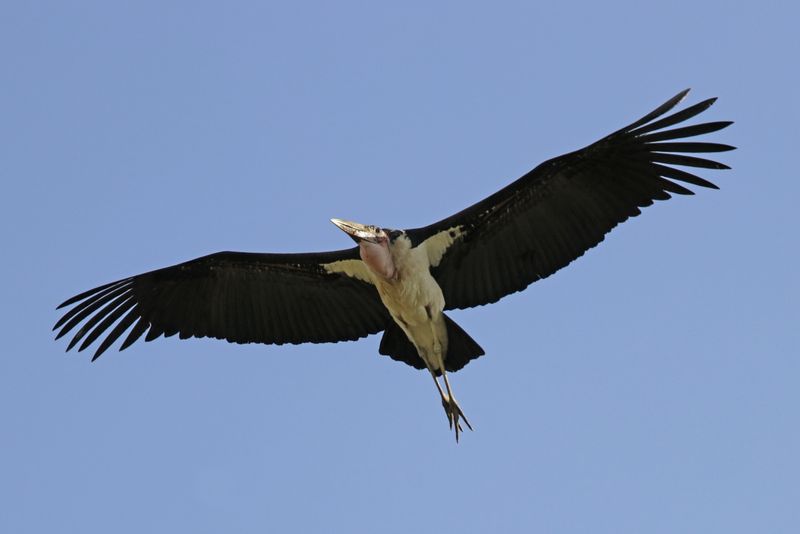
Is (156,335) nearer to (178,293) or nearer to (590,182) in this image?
(178,293)

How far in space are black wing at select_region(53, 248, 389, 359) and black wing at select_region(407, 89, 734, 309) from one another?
3.99 feet

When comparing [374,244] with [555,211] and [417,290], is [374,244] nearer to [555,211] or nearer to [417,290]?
[417,290]

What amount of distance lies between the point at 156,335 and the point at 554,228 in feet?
16.0

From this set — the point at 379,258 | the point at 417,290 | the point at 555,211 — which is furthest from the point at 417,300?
the point at 555,211

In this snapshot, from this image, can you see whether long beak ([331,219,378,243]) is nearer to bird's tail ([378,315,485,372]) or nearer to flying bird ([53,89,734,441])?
flying bird ([53,89,734,441])

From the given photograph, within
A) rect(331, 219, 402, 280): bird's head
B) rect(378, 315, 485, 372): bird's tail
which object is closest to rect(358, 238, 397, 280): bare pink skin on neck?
rect(331, 219, 402, 280): bird's head

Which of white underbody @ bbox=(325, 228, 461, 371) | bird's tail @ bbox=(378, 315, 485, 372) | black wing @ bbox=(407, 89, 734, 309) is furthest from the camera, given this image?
bird's tail @ bbox=(378, 315, 485, 372)

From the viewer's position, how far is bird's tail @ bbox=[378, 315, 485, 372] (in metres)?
15.8

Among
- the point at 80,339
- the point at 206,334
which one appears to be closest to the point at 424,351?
the point at 206,334

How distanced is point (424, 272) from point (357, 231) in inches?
36.3

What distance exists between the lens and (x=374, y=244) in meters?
15.1

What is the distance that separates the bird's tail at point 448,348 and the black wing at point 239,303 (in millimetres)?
385

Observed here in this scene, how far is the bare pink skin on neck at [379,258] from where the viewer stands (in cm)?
1512

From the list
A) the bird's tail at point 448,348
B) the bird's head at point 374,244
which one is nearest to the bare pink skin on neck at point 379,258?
the bird's head at point 374,244
